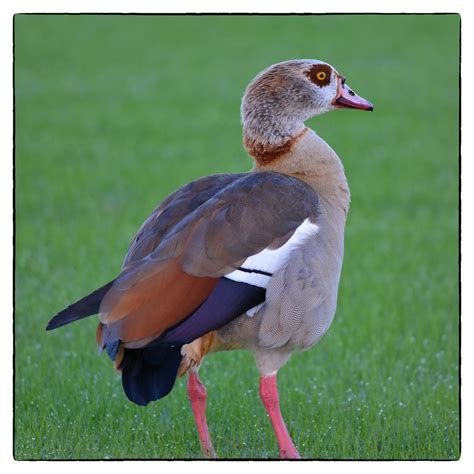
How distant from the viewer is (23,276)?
27.5 feet

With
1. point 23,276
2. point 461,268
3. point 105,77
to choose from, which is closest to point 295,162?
point 461,268

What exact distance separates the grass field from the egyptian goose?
0.70m

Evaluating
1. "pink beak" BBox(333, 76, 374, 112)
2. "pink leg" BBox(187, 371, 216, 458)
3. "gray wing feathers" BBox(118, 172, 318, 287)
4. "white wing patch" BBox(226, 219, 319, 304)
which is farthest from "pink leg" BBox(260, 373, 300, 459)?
"pink beak" BBox(333, 76, 374, 112)

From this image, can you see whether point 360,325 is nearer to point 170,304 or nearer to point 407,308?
point 407,308

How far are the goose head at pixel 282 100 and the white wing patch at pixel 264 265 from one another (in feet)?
2.36

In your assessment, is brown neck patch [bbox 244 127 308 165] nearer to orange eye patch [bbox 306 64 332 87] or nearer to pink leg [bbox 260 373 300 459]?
orange eye patch [bbox 306 64 332 87]

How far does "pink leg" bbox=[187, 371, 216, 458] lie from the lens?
5082mm

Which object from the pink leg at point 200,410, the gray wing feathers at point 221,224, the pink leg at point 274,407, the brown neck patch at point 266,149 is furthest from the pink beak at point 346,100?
the pink leg at point 200,410

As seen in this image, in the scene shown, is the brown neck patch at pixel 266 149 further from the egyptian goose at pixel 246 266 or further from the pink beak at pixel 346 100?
the pink beak at pixel 346 100

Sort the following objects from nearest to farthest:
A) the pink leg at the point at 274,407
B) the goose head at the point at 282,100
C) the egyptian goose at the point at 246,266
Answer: the egyptian goose at the point at 246,266 → the pink leg at the point at 274,407 → the goose head at the point at 282,100

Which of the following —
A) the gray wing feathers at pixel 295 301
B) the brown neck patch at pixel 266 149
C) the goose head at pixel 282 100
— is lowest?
the gray wing feathers at pixel 295 301

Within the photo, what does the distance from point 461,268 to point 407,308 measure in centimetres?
207

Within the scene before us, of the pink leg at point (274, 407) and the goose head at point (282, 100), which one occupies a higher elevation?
the goose head at point (282, 100)

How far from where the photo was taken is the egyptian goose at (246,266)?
451 centimetres
